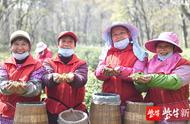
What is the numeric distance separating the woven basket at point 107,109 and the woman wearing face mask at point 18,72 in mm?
635

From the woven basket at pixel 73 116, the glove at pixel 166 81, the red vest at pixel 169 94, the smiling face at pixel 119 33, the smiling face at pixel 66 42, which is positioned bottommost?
the woven basket at pixel 73 116

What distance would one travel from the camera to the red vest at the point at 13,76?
13.8ft

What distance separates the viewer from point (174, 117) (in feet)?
13.9

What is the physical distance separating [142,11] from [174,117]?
33831 mm

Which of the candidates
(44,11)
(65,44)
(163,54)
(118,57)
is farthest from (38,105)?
(44,11)

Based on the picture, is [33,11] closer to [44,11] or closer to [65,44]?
[44,11]

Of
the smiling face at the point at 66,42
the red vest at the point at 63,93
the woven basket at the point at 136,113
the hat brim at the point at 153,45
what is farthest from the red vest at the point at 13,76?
the hat brim at the point at 153,45

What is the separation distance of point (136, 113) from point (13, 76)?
1.33 m

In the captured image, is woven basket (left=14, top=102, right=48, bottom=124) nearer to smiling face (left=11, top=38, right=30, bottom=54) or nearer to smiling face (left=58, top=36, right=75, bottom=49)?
smiling face (left=11, top=38, right=30, bottom=54)

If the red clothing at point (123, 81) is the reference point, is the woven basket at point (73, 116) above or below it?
below

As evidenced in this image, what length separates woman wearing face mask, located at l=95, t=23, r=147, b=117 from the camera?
171 inches

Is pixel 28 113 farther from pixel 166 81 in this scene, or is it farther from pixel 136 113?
pixel 166 81

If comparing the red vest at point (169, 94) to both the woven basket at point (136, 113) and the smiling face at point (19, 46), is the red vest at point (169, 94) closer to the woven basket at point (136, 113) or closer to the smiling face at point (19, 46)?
the woven basket at point (136, 113)

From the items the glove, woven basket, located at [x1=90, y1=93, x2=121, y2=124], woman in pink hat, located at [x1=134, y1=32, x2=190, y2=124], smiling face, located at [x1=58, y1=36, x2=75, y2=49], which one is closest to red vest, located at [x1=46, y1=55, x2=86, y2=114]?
smiling face, located at [x1=58, y1=36, x2=75, y2=49]
